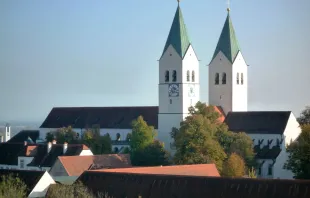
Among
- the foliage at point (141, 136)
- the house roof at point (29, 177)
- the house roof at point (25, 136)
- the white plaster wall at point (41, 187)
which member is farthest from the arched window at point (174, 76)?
the white plaster wall at point (41, 187)

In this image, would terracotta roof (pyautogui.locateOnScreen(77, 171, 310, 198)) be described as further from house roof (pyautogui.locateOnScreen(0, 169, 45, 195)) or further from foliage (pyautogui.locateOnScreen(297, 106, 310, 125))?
foliage (pyautogui.locateOnScreen(297, 106, 310, 125))

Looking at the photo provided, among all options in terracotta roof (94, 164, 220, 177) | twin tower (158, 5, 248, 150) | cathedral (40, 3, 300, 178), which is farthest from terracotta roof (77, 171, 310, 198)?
twin tower (158, 5, 248, 150)

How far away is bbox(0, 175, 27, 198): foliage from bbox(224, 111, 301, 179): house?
3255cm

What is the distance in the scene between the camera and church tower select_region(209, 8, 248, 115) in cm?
9175

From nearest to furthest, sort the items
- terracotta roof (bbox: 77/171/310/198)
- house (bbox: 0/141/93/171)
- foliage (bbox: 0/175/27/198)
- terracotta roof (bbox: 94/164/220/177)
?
terracotta roof (bbox: 77/171/310/198) → foliage (bbox: 0/175/27/198) → terracotta roof (bbox: 94/164/220/177) → house (bbox: 0/141/93/171)

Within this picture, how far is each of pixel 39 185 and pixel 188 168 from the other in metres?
10.4

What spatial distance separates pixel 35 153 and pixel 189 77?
58.0 ft

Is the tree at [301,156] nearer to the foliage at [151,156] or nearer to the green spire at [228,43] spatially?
the foliage at [151,156]

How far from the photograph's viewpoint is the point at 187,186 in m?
48.5

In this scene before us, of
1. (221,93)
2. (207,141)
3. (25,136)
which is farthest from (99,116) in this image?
(207,141)

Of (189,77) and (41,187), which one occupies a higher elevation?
(189,77)

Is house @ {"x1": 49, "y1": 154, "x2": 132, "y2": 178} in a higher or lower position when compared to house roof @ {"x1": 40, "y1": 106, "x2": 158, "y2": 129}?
lower

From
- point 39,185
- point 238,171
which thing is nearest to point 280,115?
point 238,171

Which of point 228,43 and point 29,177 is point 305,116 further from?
point 29,177
